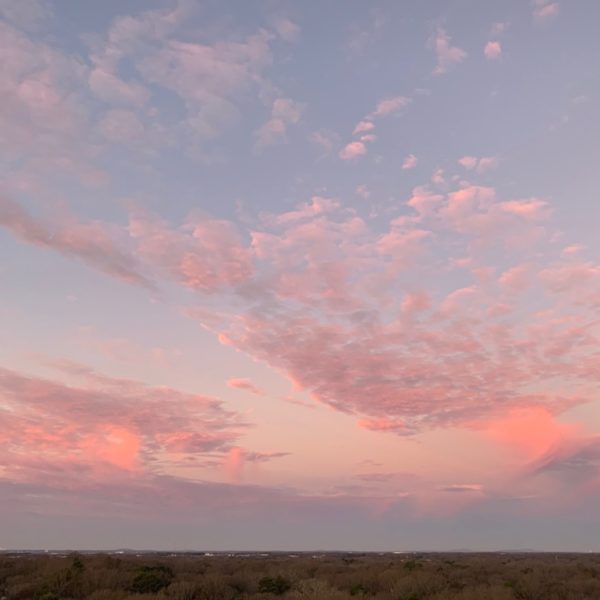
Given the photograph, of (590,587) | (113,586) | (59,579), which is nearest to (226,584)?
(113,586)

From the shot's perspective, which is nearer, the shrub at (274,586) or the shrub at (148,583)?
the shrub at (148,583)

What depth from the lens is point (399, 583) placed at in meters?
26.6

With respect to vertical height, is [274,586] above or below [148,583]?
below

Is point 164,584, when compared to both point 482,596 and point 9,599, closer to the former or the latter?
point 9,599

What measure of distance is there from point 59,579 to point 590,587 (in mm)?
25076

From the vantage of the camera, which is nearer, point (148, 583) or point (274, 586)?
point (148, 583)

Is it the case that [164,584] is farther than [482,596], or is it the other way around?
[164,584]

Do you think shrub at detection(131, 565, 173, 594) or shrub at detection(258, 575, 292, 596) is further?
shrub at detection(258, 575, 292, 596)

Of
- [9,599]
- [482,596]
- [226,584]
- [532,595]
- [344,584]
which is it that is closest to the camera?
[482,596]

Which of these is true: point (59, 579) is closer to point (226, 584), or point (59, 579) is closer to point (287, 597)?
point (226, 584)

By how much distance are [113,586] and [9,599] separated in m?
4.75

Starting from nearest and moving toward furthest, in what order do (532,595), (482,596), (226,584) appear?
1. (482,596)
2. (532,595)
3. (226,584)

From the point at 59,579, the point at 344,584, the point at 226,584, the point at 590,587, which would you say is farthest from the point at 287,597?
the point at 590,587

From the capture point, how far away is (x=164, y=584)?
2712 centimetres
